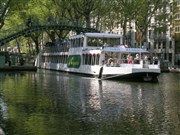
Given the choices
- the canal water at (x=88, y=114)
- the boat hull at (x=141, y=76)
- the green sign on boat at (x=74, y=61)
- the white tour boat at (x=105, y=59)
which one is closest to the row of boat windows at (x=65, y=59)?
the white tour boat at (x=105, y=59)

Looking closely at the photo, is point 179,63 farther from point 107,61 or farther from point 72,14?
point 107,61

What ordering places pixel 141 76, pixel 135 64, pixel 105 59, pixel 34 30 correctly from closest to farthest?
1. pixel 141 76
2. pixel 135 64
3. pixel 105 59
4. pixel 34 30

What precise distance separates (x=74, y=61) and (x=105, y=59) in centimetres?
1413

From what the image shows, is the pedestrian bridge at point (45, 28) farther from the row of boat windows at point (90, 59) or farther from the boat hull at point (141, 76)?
the boat hull at point (141, 76)

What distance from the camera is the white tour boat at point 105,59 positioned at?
47594 millimetres

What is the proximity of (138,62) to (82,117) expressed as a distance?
28.4 metres

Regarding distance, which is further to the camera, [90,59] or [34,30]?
[34,30]

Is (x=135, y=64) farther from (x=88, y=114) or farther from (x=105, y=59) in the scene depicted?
(x=88, y=114)

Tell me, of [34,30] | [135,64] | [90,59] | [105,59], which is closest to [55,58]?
[34,30]

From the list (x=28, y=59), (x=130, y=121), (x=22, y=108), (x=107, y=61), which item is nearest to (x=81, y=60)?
(x=107, y=61)

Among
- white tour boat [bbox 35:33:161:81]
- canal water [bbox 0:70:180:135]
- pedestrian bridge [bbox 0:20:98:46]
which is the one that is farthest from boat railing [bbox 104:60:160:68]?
pedestrian bridge [bbox 0:20:98:46]

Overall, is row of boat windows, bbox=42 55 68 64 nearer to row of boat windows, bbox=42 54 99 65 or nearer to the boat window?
row of boat windows, bbox=42 54 99 65

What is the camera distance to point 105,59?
170ft

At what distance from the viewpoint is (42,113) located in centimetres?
2278
